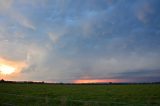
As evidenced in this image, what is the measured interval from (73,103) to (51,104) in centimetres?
303

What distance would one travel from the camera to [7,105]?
85.5 feet

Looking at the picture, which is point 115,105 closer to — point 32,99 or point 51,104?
point 51,104

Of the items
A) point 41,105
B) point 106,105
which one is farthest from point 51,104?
point 106,105

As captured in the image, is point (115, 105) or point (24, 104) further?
point (24, 104)

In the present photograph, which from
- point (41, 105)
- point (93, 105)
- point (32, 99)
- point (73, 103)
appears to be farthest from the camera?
point (32, 99)

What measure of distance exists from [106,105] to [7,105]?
9488 mm

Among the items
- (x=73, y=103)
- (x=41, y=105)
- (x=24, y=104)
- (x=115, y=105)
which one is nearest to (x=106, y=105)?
(x=115, y=105)

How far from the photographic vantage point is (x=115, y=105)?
26312 mm

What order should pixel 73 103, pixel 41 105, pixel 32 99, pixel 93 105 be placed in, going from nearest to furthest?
pixel 93 105, pixel 41 105, pixel 73 103, pixel 32 99

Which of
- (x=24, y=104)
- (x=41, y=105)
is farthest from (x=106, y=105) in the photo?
(x=24, y=104)

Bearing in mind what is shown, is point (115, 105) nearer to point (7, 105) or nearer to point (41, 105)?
point (41, 105)

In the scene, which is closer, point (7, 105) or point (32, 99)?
point (7, 105)

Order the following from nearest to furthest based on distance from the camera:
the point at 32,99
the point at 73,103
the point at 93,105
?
the point at 93,105 < the point at 73,103 < the point at 32,99

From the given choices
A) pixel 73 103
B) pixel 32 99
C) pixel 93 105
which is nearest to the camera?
pixel 93 105
